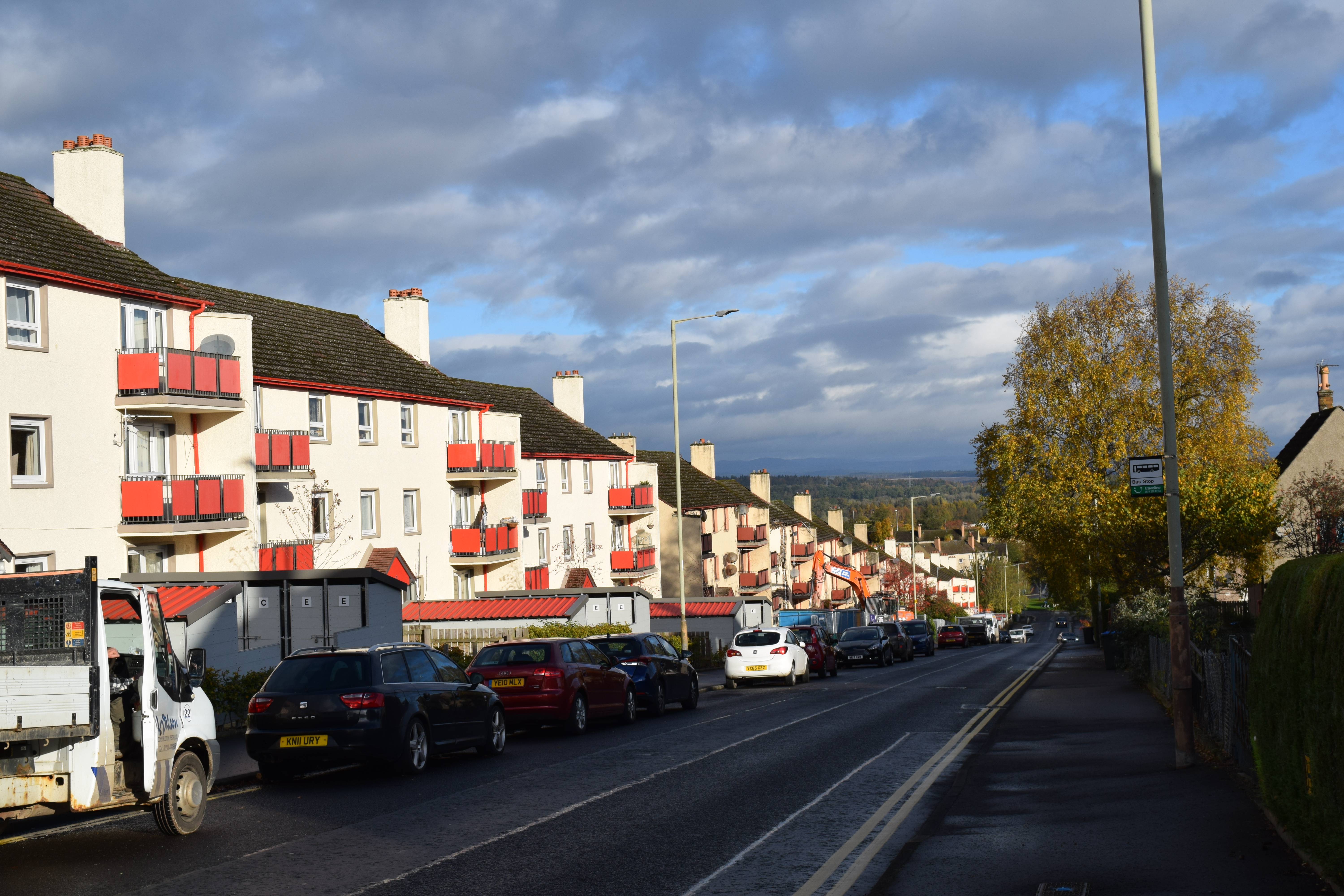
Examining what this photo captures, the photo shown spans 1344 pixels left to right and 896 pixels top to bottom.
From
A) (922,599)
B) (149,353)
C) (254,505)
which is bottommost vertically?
(922,599)

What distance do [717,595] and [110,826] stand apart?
203 ft

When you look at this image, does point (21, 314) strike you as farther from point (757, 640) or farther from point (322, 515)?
point (757, 640)

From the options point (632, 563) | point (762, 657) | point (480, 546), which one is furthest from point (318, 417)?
point (632, 563)

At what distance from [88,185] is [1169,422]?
2670 cm

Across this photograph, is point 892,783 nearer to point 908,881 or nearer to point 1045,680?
point 908,881

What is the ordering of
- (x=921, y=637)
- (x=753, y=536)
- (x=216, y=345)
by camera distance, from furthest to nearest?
(x=753, y=536) → (x=921, y=637) → (x=216, y=345)

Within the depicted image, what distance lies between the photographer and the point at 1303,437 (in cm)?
5712

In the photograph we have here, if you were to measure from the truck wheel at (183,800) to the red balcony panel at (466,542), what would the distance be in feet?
110

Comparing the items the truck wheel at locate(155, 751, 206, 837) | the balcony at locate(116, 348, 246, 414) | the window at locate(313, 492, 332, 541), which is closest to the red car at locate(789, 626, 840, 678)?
the window at locate(313, 492, 332, 541)

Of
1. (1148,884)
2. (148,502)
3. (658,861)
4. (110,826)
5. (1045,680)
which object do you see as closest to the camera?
(1148,884)

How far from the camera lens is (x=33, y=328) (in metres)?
26.4

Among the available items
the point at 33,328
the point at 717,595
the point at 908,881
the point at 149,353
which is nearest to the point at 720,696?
the point at 149,353

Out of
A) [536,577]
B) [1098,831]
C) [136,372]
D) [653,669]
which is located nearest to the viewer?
[1098,831]

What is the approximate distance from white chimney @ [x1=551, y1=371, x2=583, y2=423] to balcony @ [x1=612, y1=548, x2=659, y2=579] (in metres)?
6.99
